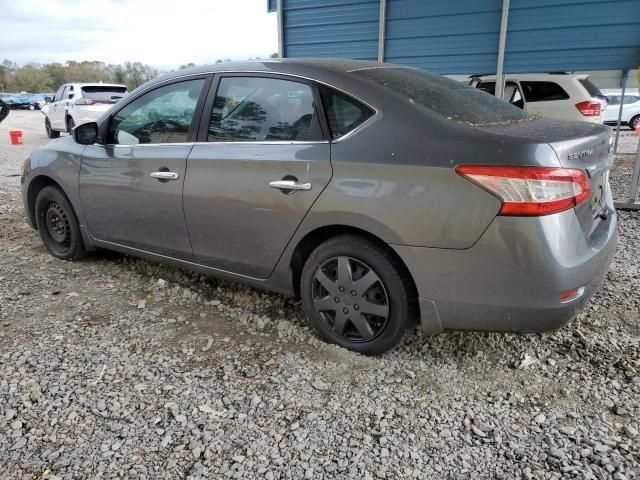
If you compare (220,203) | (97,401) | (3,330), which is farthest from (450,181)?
(3,330)

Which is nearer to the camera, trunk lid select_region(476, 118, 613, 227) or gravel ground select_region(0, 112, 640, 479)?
gravel ground select_region(0, 112, 640, 479)

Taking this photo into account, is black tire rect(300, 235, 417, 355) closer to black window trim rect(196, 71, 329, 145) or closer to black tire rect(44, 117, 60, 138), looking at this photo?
black window trim rect(196, 71, 329, 145)

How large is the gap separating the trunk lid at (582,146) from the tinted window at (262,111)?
966mm

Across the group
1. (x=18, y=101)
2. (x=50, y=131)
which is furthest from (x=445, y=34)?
(x=18, y=101)

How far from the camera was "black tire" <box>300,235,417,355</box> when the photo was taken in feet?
8.55

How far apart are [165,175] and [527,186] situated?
2225 millimetres

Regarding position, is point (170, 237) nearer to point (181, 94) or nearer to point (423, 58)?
point (181, 94)

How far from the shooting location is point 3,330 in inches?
126

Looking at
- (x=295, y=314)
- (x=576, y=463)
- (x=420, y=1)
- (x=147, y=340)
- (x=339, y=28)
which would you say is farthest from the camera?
(x=339, y=28)

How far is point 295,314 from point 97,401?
134cm

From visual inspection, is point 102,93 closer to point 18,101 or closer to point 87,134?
point 87,134

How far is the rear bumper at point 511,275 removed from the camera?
7.30 feet

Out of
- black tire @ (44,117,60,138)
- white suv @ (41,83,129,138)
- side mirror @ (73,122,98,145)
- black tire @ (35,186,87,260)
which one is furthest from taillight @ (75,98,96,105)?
side mirror @ (73,122,98,145)

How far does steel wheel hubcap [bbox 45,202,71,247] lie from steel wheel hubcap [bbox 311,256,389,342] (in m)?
2.57
